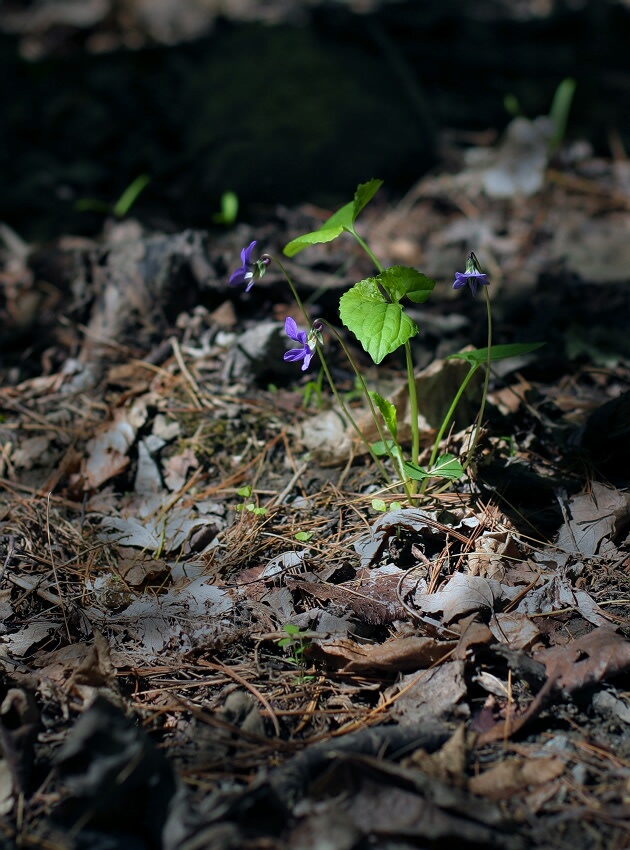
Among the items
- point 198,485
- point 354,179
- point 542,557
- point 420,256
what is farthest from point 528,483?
point 354,179

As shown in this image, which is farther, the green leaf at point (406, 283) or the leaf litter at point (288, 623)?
the green leaf at point (406, 283)

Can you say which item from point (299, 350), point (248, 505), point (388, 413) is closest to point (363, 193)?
point (299, 350)

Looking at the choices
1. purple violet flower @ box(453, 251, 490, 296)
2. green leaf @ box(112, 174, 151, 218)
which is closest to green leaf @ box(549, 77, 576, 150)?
green leaf @ box(112, 174, 151, 218)

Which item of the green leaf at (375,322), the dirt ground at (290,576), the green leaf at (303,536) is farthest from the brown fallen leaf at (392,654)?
the green leaf at (375,322)

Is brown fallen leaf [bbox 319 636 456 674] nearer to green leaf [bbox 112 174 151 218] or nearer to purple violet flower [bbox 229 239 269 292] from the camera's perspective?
purple violet flower [bbox 229 239 269 292]

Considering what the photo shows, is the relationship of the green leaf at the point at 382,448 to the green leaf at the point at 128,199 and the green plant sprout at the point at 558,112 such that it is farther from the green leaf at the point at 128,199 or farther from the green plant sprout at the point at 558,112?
the green plant sprout at the point at 558,112
